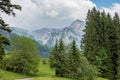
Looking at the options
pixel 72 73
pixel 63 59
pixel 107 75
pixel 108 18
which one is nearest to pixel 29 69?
pixel 63 59

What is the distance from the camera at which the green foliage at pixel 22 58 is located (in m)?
85.4

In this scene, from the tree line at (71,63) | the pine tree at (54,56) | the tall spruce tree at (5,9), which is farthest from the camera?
the pine tree at (54,56)

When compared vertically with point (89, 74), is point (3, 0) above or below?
above

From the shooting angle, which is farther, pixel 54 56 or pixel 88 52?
pixel 88 52

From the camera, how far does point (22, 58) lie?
85.8m

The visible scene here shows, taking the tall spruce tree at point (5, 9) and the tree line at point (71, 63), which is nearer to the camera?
the tall spruce tree at point (5, 9)

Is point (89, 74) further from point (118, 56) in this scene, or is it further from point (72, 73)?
point (118, 56)

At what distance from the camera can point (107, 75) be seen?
280ft

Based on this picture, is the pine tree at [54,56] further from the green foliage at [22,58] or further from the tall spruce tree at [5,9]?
the tall spruce tree at [5,9]

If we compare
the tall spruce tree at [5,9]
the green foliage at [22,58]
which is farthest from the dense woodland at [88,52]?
the tall spruce tree at [5,9]

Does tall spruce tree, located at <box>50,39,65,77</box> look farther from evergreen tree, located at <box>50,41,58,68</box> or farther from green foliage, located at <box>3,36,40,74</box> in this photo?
green foliage, located at <box>3,36,40,74</box>

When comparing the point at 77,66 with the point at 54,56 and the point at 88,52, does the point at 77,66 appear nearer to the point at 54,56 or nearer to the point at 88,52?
the point at 54,56

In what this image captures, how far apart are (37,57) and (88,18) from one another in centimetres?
2188

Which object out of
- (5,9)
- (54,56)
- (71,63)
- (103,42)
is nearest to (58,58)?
(54,56)
